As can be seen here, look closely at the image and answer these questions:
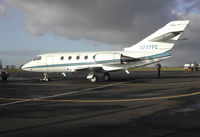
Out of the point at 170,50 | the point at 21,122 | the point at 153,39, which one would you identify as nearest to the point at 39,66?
the point at 153,39

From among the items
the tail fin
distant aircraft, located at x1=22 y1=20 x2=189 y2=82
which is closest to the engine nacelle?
distant aircraft, located at x1=22 y1=20 x2=189 y2=82

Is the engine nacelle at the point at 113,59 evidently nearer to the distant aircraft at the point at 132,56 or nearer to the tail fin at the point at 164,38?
the distant aircraft at the point at 132,56

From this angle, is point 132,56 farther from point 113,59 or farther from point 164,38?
point 164,38

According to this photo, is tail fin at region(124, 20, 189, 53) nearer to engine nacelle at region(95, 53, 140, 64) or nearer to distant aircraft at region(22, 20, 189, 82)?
distant aircraft at region(22, 20, 189, 82)

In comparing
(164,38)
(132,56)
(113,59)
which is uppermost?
Result: (164,38)

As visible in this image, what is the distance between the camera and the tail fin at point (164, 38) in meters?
17.9

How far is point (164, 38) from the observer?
60.8 ft

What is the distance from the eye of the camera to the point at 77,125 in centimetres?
505

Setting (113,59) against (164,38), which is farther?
(113,59)

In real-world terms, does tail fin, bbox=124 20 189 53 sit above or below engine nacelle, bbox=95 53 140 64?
above

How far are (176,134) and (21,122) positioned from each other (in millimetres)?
4436

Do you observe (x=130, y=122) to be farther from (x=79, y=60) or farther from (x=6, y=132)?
(x=79, y=60)

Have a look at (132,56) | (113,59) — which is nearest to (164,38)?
(132,56)

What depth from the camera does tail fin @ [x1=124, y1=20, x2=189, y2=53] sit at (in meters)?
17.9
